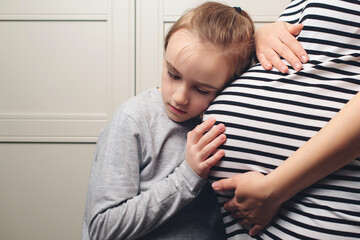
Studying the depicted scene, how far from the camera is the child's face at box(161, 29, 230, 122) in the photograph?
630 mm

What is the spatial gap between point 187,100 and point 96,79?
3.13 feet

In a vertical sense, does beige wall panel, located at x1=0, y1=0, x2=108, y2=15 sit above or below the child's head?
above

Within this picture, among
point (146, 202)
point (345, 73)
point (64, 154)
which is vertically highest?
point (345, 73)

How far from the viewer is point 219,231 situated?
750 mm

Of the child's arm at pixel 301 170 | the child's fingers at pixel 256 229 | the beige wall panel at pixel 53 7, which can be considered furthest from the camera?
the beige wall panel at pixel 53 7

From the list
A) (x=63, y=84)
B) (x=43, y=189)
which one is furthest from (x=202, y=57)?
(x=43, y=189)

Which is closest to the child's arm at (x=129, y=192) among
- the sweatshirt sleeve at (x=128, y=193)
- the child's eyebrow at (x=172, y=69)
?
the sweatshirt sleeve at (x=128, y=193)

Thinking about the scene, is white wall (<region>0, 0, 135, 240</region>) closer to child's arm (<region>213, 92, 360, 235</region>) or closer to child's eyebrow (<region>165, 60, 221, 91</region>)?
child's eyebrow (<region>165, 60, 221, 91</region>)

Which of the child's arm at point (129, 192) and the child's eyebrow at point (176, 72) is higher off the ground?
the child's eyebrow at point (176, 72)

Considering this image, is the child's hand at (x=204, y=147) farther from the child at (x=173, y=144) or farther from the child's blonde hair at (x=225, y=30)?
the child's blonde hair at (x=225, y=30)

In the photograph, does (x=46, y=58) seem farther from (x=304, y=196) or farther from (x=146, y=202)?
(x=304, y=196)

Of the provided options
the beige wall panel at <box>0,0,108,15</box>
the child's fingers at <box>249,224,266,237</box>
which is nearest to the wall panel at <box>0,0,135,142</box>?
the beige wall panel at <box>0,0,108,15</box>

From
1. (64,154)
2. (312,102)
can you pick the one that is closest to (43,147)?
(64,154)

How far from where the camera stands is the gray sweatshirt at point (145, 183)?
631 mm
